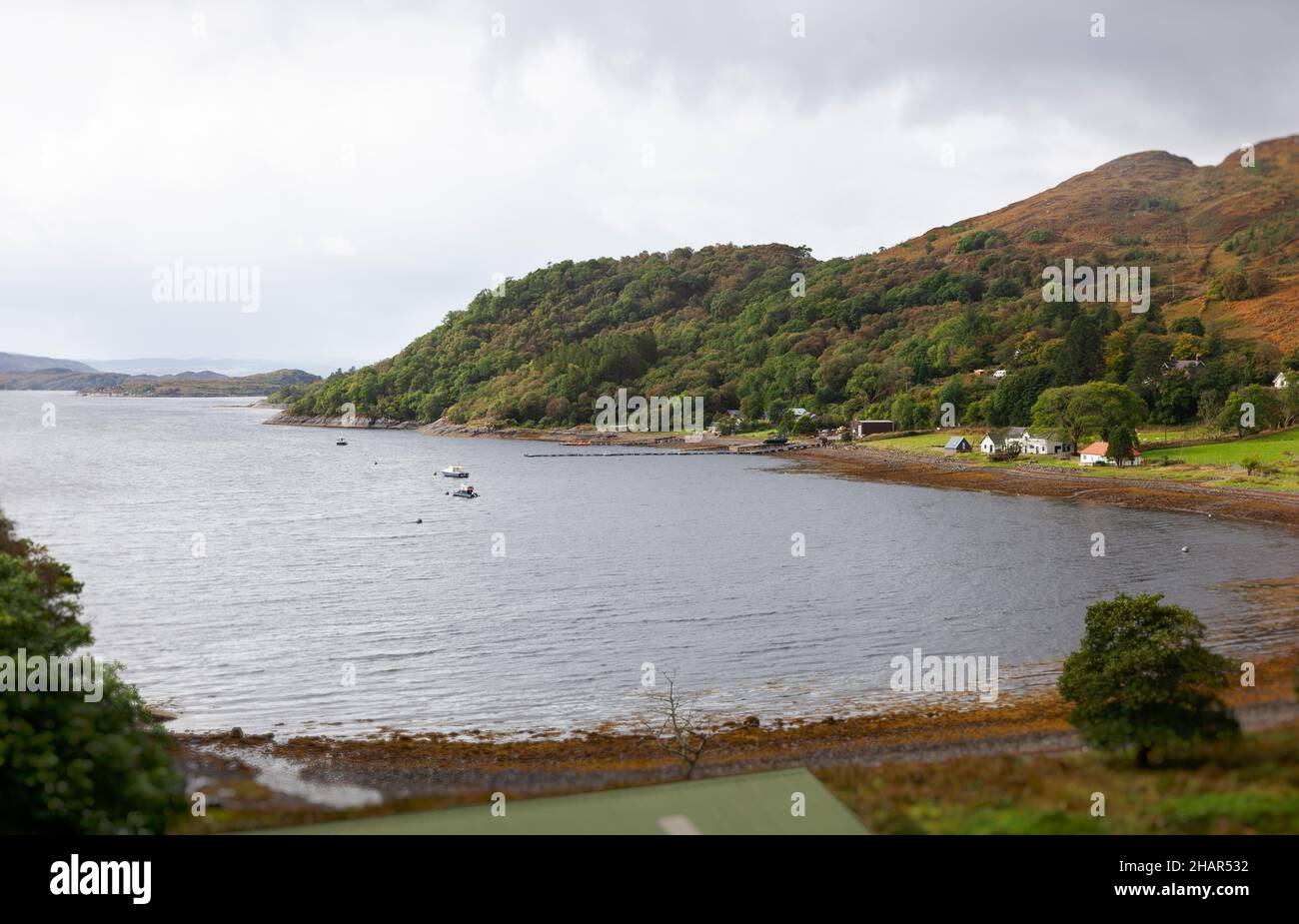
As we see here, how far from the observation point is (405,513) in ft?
202

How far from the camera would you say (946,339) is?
125 m

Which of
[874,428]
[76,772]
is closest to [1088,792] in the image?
[76,772]

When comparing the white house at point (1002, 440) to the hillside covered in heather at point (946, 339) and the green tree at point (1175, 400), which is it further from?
the green tree at point (1175, 400)

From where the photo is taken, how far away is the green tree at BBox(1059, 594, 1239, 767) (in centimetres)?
1606

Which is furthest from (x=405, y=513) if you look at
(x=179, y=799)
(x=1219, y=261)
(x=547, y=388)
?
(x=1219, y=261)

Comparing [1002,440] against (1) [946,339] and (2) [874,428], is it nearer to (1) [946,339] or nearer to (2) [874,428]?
(2) [874,428]

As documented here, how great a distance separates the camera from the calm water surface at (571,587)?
25719 mm

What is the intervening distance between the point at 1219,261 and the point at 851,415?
6350cm

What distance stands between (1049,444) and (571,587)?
57.6 metres

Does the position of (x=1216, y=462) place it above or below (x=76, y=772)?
above

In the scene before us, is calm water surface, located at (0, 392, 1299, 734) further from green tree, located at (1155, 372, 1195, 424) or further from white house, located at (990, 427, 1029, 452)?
green tree, located at (1155, 372, 1195, 424)

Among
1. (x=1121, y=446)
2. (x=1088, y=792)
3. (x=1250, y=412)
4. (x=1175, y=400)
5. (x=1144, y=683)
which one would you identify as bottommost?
(x=1088, y=792)

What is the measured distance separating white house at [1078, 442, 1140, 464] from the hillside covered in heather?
39.8ft
